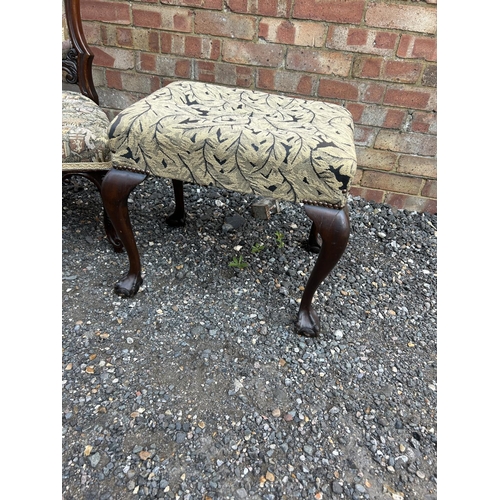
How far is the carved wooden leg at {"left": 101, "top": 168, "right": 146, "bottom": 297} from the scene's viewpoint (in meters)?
1.22

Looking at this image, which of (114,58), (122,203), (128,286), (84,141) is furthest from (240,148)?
(114,58)

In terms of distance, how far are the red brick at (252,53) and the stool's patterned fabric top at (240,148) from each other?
28.9 inches

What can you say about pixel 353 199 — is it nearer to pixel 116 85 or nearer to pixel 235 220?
pixel 235 220

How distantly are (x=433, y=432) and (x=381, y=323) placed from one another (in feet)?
1.42

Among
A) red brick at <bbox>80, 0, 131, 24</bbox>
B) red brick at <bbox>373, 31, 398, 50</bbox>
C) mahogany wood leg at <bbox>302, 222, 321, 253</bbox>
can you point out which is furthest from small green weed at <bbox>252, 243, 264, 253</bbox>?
red brick at <bbox>80, 0, 131, 24</bbox>

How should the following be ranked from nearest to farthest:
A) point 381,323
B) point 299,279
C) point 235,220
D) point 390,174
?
point 381,323 → point 299,279 → point 235,220 → point 390,174

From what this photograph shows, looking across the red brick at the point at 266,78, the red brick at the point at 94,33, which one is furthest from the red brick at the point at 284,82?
the red brick at the point at 94,33

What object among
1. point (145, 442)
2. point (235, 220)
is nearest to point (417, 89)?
point (235, 220)

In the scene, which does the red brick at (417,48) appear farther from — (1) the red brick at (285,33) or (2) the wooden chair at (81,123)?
(2) the wooden chair at (81,123)

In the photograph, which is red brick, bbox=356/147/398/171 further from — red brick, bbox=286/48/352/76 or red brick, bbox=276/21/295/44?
red brick, bbox=276/21/295/44

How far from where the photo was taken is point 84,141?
133 centimetres

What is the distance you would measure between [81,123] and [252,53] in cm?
93

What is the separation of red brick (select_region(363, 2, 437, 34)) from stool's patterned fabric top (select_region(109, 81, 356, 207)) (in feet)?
2.49

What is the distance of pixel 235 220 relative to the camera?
1.93 metres
